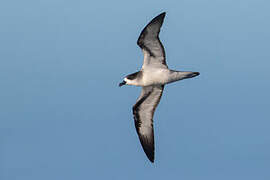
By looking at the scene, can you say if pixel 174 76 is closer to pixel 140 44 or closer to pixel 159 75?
pixel 159 75

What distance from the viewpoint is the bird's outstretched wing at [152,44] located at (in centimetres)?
1881

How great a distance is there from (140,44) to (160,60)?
1.16m

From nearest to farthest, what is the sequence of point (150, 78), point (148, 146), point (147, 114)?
point (150, 78), point (147, 114), point (148, 146)

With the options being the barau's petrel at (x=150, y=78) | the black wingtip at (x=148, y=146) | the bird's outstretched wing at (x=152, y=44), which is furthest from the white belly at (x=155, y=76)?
the black wingtip at (x=148, y=146)

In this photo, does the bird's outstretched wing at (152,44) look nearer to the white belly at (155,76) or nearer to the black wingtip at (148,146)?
the white belly at (155,76)

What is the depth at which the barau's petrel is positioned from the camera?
756 inches

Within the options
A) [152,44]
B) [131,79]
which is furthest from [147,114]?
[152,44]

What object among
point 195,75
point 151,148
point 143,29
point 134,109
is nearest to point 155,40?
point 143,29

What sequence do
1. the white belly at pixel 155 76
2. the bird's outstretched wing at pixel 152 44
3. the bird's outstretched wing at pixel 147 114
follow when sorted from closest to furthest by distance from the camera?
the bird's outstretched wing at pixel 152 44 → the white belly at pixel 155 76 → the bird's outstretched wing at pixel 147 114

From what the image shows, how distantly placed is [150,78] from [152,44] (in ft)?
5.27

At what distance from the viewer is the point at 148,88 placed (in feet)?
69.5

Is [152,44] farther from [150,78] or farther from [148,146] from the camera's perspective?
[148,146]

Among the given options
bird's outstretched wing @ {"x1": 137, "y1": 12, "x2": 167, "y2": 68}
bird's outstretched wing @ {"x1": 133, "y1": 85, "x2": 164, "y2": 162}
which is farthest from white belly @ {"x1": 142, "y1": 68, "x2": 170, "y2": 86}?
bird's outstretched wing @ {"x1": 133, "y1": 85, "x2": 164, "y2": 162}

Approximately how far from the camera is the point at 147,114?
2158 cm
